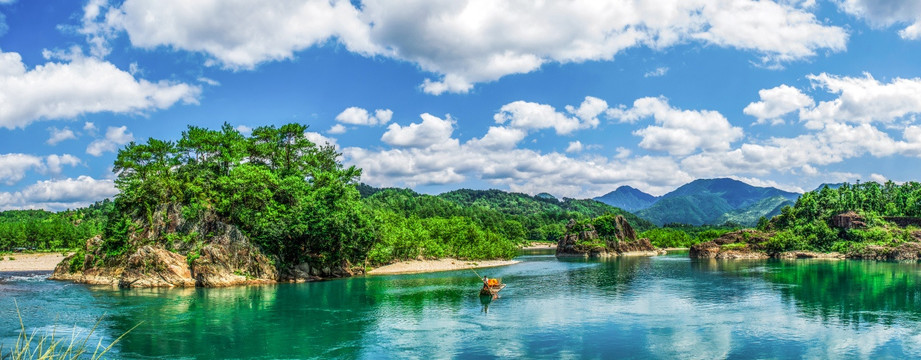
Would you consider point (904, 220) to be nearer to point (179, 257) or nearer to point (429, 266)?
point (429, 266)

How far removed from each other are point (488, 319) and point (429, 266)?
171 ft

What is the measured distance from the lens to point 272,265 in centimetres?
6894

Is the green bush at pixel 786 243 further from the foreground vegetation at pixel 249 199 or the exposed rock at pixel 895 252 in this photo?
the foreground vegetation at pixel 249 199

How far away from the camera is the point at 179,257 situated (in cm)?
6391

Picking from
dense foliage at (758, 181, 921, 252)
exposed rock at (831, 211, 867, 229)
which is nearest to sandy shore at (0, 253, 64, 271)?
dense foliage at (758, 181, 921, 252)

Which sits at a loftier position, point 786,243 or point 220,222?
point 220,222

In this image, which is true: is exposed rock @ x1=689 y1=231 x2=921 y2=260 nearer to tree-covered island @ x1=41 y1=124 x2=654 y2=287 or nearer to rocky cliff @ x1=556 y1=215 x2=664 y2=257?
rocky cliff @ x1=556 y1=215 x2=664 y2=257

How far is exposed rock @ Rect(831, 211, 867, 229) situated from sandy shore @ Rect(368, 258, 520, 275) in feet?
266

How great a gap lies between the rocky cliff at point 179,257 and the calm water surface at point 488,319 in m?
3.43

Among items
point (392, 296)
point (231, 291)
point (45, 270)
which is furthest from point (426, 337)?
point (45, 270)

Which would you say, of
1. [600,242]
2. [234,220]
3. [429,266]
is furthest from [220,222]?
[600,242]

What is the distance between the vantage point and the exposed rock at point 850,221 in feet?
426

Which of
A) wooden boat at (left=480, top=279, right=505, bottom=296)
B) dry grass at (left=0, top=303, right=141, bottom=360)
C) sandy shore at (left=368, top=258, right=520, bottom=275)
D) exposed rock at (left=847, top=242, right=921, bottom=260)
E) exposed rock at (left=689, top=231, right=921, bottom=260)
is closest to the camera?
dry grass at (left=0, top=303, right=141, bottom=360)

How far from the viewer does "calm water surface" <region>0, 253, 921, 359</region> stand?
110 ft
